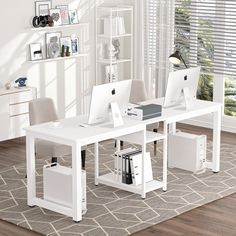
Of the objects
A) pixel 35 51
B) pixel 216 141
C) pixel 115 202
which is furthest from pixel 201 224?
pixel 35 51

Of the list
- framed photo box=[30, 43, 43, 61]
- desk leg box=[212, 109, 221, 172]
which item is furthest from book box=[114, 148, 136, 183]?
framed photo box=[30, 43, 43, 61]

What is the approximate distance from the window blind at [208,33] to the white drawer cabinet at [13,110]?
2156mm

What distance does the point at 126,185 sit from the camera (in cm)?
665

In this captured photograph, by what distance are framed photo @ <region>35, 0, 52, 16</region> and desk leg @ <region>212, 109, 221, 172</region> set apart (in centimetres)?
270

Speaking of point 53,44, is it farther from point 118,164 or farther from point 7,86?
point 118,164

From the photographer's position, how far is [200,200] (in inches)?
255

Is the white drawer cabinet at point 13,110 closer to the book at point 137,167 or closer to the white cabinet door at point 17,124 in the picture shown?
the white cabinet door at point 17,124

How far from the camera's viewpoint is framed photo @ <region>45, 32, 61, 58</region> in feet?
28.9

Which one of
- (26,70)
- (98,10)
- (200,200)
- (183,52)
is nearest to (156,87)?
(183,52)

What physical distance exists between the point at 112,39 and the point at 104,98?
3.45 meters

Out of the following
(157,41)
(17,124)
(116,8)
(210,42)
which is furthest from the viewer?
(157,41)

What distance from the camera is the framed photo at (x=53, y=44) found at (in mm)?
8812

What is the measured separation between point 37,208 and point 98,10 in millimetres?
3859

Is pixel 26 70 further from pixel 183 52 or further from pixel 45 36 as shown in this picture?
pixel 183 52
